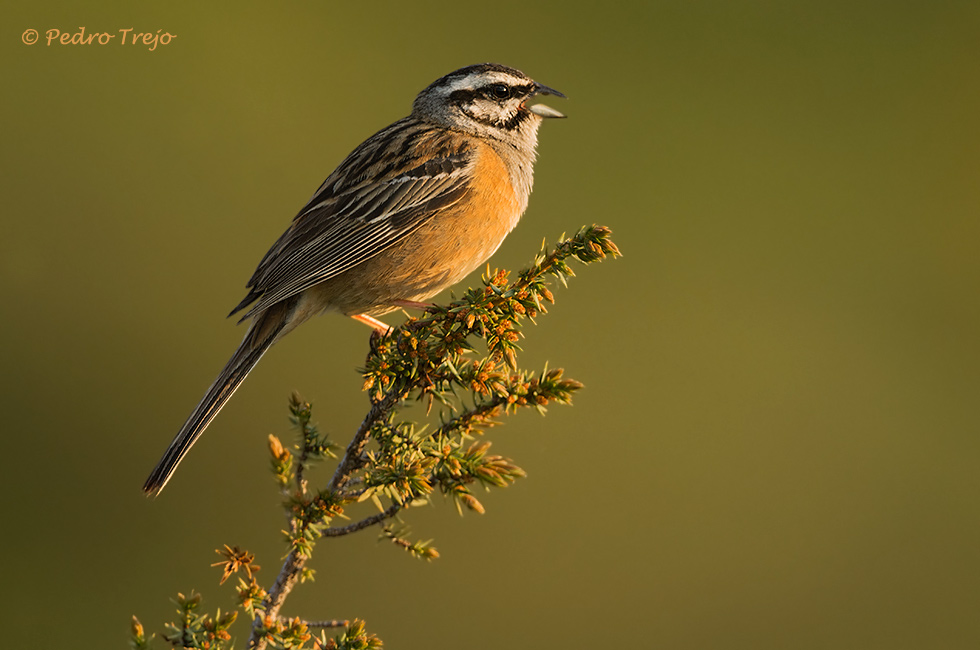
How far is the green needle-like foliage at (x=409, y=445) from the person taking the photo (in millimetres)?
2197

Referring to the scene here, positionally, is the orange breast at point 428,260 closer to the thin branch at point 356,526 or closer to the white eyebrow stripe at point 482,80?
the white eyebrow stripe at point 482,80

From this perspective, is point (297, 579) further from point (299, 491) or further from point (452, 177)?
point (452, 177)

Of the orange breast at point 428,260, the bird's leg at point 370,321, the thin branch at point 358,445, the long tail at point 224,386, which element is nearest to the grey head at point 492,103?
the orange breast at point 428,260

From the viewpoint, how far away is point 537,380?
2.61m

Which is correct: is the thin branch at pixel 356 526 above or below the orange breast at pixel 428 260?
below

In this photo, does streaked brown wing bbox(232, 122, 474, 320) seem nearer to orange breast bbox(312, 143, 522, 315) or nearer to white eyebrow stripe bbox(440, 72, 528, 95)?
orange breast bbox(312, 143, 522, 315)

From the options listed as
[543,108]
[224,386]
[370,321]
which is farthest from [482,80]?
[224,386]

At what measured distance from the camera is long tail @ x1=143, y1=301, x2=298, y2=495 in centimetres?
304

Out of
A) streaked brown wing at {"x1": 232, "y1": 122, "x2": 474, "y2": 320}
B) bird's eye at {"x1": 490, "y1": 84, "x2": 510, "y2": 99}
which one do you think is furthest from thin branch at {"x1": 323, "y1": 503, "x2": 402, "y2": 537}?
bird's eye at {"x1": 490, "y1": 84, "x2": 510, "y2": 99}

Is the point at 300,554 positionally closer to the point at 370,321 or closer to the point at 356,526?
the point at 356,526

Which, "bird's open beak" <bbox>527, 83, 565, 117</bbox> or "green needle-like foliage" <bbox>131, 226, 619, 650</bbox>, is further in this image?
"bird's open beak" <bbox>527, 83, 565, 117</bbox>

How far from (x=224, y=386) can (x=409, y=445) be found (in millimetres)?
1258

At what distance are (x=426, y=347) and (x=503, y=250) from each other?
2.86 m

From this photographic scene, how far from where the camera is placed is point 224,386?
345 cm
